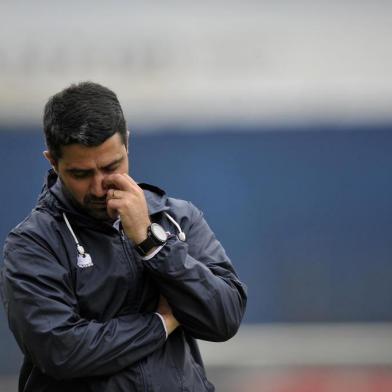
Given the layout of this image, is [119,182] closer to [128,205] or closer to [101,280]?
[128,205]

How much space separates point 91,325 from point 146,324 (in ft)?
0.44

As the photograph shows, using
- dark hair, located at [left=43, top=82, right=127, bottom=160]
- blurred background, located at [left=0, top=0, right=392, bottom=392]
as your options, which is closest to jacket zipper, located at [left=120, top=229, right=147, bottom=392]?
dark hair, located at [left=43, top=82, right=127, bottom=160]

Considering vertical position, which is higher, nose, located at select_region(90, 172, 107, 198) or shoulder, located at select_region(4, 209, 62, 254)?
nose, located at select_region(90, 172, 107, 198)

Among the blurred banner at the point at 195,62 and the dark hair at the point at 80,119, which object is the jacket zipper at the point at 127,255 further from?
the blurred banner at the point at 195,62

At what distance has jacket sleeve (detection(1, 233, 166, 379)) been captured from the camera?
7.38 feet

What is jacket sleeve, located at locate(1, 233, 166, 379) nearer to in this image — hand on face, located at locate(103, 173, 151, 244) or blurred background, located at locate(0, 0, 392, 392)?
hand on face, located at locate(103, 173, 151, 244)

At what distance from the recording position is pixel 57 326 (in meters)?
2.25

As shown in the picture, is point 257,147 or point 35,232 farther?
point 257,147

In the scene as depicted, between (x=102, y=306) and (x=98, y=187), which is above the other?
(x=98, y=187)

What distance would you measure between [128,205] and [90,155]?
0.54ft

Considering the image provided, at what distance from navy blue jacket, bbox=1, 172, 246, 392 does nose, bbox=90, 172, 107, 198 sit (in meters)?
0.07

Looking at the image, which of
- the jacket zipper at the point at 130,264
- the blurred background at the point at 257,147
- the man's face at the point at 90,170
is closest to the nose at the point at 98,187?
the man's face at the point at 90,170

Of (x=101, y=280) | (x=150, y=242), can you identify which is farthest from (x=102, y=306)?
(x=150, y=242)

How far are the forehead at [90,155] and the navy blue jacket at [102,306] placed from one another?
94 millimetres
